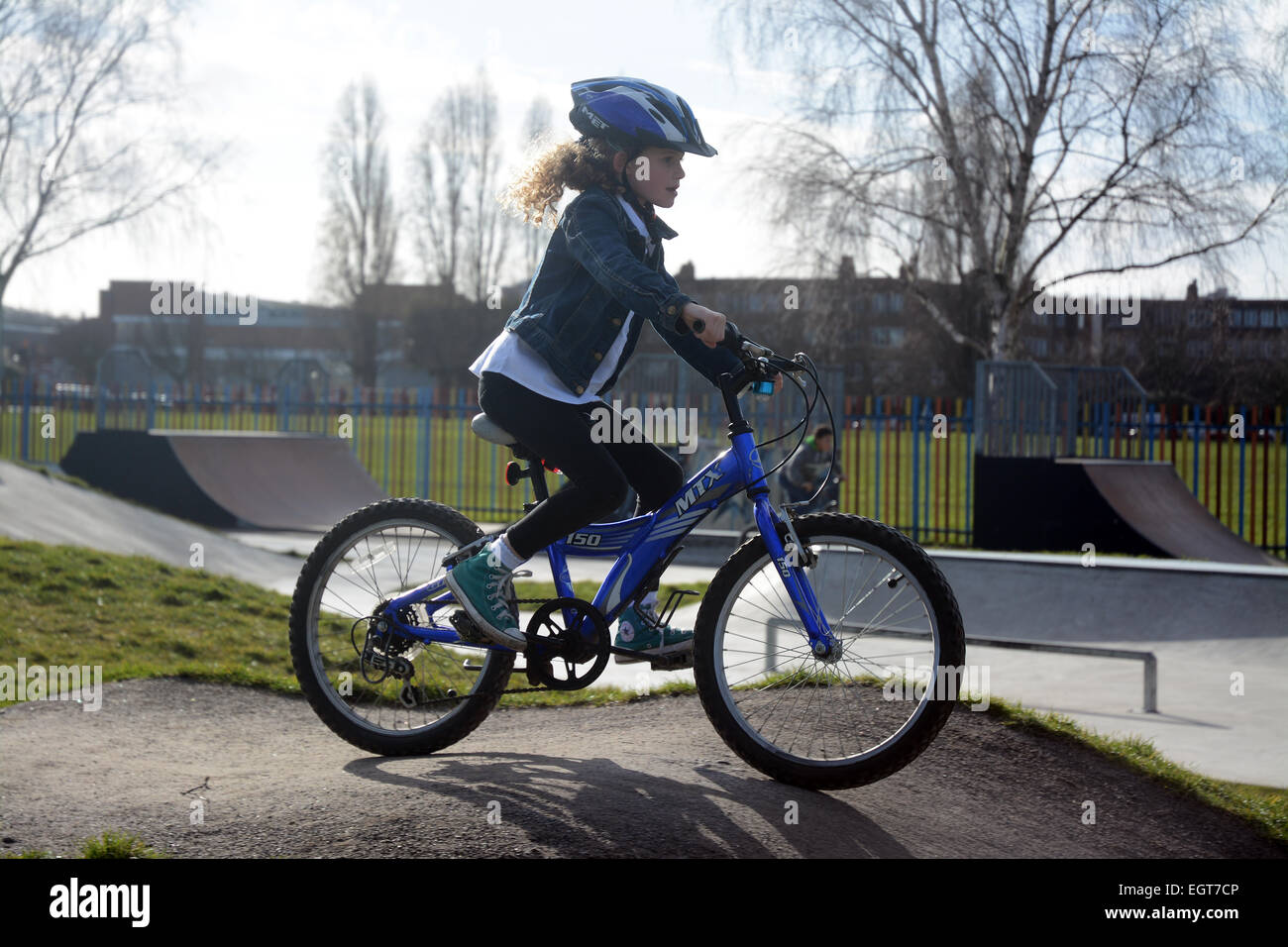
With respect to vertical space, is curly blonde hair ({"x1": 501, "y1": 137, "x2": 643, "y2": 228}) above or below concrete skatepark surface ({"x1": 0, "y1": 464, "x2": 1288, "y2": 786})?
above

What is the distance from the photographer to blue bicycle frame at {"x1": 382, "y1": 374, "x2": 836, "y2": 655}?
3.45 m

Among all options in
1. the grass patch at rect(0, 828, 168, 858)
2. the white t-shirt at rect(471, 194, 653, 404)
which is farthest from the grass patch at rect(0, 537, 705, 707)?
the grass patch at rect(0, 828, 168, 858)

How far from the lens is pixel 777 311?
23.0 metres

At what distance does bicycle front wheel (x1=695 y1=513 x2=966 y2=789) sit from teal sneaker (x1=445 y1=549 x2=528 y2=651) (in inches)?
23.7

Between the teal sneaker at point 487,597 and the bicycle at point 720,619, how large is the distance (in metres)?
0.09

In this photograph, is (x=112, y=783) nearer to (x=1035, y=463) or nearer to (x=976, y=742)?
(x=976, y=742)

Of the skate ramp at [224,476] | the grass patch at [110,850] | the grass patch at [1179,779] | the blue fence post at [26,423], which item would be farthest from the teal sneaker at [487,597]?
the blue fence post at [26,423]

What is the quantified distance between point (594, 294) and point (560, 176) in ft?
1.36

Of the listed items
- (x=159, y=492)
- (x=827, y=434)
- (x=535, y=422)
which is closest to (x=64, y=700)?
(x=535, y=422)

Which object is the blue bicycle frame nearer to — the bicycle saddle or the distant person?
the bicycle saddle
